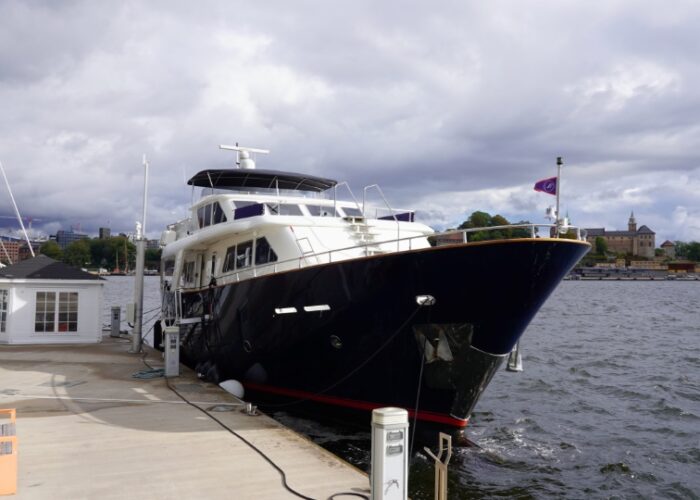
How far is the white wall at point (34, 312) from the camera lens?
15.7m

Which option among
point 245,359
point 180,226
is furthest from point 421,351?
point 180,226

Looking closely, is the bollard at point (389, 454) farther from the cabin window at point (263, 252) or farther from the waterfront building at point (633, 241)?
the waterfront building at point (633, 241)

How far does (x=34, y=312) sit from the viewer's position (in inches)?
629

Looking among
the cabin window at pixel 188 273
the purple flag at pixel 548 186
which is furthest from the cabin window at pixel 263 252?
the purple flag at pixel 548 186

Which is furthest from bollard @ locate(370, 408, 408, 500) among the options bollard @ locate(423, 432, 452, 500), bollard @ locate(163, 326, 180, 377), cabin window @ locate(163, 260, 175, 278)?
cabin window @ locate(163, 260, 175, 278)

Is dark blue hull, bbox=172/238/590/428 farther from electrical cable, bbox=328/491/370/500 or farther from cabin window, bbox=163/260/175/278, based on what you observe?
cabin window, bbox=163/260/175/278

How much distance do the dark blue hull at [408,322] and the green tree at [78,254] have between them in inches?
4897

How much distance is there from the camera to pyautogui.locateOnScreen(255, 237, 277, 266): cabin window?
36.9ft

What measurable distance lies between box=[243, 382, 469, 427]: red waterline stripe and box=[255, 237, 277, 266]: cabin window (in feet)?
7.56

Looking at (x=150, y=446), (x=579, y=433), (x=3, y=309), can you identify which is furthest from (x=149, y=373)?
(x=579, y=433)

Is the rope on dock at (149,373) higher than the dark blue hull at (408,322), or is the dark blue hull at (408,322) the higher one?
the dark blue hull at (408,322)

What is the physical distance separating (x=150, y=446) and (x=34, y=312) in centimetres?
1071

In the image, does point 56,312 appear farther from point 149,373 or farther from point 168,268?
point 149,373

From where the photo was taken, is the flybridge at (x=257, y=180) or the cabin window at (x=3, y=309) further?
the cabin window at (x=3, y=309)
